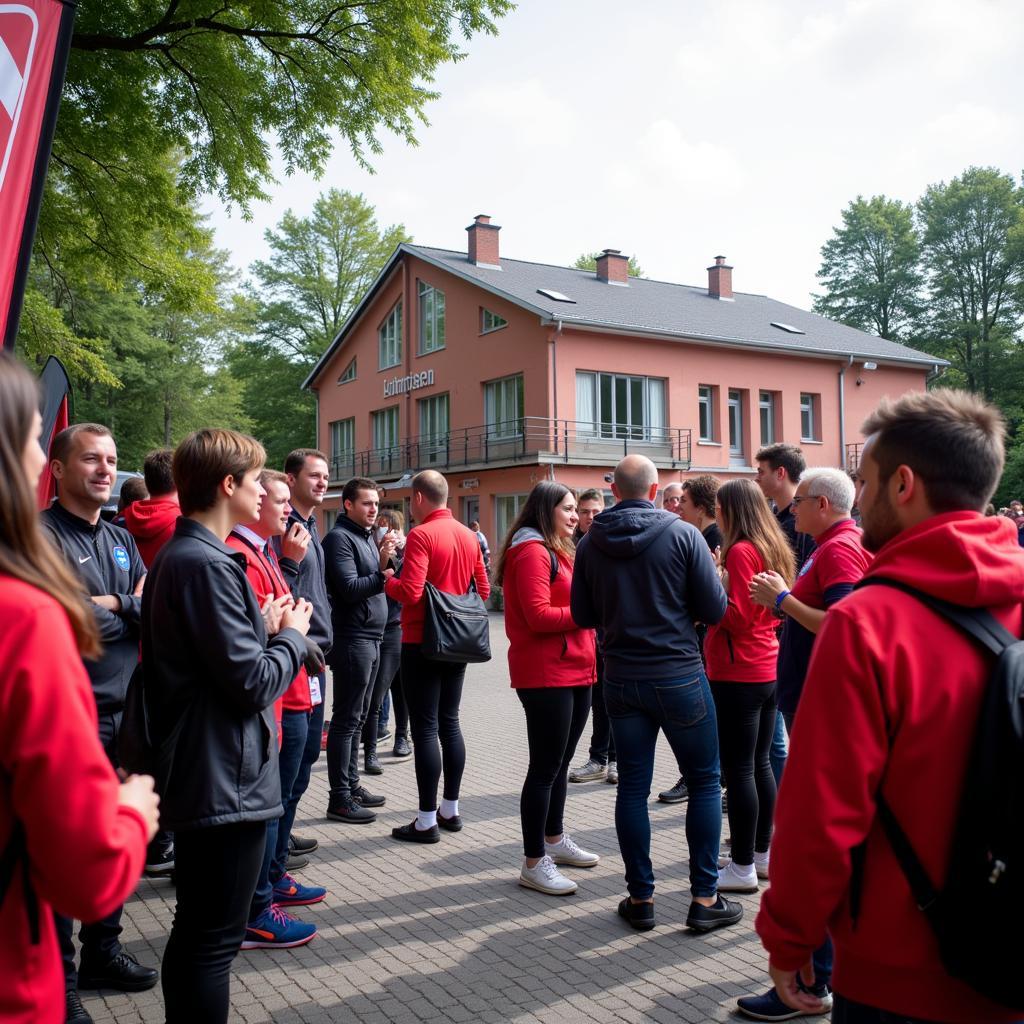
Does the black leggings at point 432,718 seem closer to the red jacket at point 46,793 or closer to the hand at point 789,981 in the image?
the hand at point 789,981

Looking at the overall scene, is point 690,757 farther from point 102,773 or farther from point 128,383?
point 128,383

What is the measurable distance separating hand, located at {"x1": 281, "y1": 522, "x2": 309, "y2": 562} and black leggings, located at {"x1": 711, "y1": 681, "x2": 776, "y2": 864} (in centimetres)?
226

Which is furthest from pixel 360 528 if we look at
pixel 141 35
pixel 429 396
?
pixel 429 396

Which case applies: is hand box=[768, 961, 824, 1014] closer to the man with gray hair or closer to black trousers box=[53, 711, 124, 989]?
the man with gray hair

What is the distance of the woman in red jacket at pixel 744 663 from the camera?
15.8 feet

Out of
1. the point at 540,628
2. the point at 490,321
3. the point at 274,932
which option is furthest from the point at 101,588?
the point at 490,321

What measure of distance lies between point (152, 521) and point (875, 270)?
190 feet

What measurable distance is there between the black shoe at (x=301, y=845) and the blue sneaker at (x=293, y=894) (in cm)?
72

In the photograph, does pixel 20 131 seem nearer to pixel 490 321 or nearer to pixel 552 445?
pixel 552 445

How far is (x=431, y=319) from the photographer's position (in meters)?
35.2

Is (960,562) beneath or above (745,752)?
above

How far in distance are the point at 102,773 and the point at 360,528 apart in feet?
16.2

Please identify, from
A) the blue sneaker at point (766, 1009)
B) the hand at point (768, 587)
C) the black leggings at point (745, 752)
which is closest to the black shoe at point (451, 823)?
the black leggings at point (745, 752)

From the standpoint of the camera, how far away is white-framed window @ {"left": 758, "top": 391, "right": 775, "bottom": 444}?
109ft
